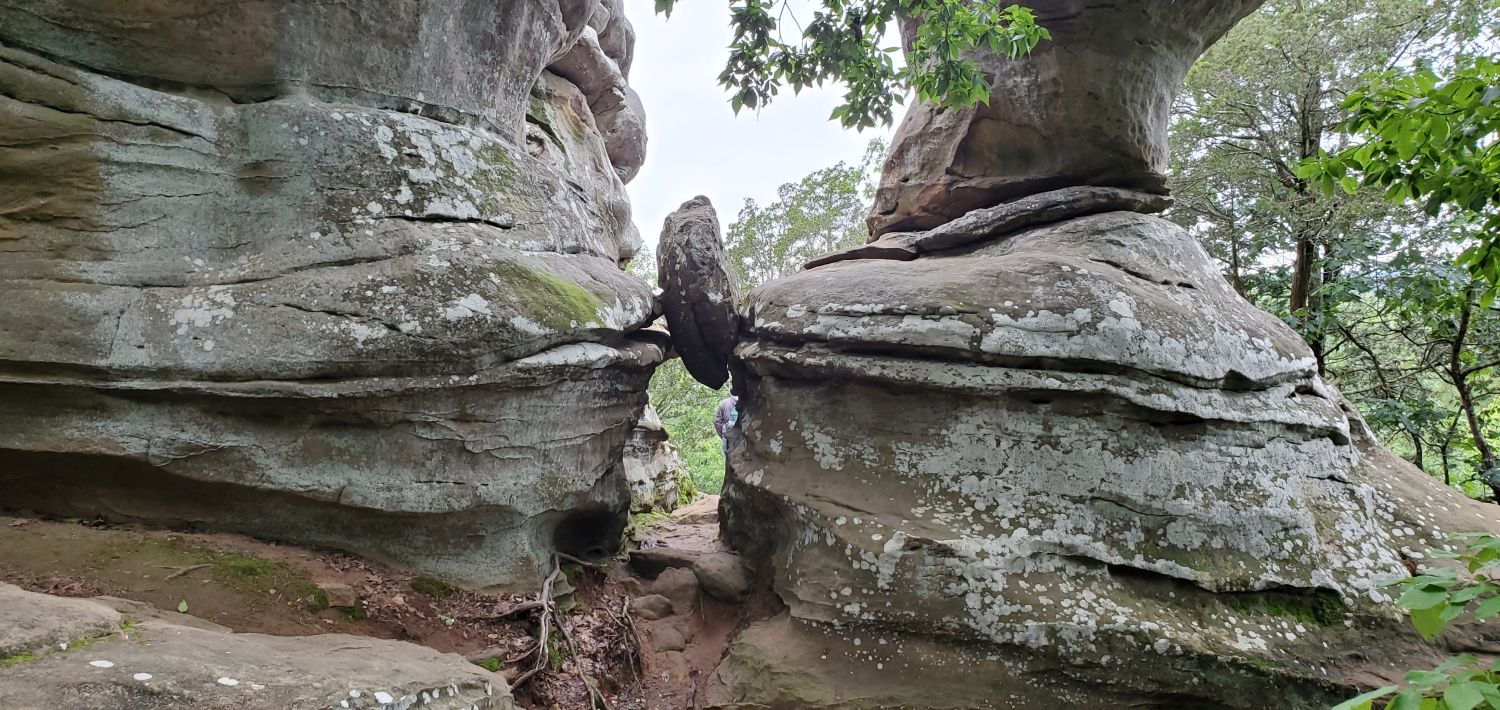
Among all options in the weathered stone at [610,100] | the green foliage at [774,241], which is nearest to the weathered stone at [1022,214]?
the weathered stone at [610,100]

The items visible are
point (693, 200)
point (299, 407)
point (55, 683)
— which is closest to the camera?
point (55, 683)

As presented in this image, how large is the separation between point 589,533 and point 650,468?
2.99 m

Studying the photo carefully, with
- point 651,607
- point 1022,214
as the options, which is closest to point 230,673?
point 651,607

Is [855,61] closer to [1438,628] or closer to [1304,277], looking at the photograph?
[1438,628]

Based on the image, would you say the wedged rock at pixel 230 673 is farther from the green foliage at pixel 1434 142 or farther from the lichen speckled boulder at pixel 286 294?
the green foliage at pixel 1434 142

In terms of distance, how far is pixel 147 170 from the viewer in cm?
437

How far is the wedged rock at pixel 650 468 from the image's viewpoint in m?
8.64

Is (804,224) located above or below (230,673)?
above

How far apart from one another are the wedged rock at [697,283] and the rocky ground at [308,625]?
217cm

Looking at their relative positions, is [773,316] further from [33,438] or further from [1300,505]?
[33,438]

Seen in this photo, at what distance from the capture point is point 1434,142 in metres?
3.63

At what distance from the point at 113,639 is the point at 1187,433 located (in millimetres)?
6182

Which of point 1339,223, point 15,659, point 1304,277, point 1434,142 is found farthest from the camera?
point 1304,277

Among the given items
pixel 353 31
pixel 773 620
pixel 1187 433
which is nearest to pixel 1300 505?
pixel 1187 433
